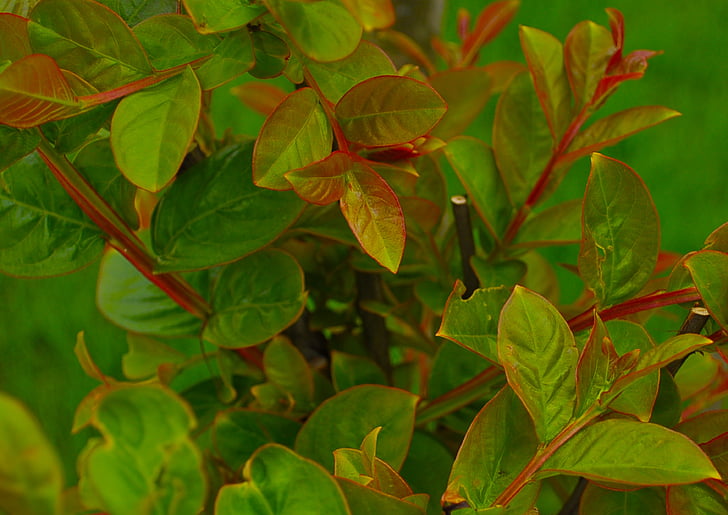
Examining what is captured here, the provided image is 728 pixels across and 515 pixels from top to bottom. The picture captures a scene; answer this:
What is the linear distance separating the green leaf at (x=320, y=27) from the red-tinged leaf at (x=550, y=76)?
167 millimetres

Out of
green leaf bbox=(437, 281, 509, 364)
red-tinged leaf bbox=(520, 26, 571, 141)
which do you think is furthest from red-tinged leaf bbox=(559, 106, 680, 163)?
green leaf bbox=(437, 281, 509, 364)

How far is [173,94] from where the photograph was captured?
0.88 feet

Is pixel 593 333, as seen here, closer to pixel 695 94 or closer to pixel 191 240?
pixel 191 240

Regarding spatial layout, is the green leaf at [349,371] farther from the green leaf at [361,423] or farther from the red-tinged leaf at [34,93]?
the red-tinged leaf at [34,93]

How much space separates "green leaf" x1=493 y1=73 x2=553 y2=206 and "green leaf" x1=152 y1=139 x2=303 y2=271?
5.6 inches

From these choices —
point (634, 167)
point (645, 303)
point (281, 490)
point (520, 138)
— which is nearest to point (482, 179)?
point (520, 138)

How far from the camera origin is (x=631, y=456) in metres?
0.24

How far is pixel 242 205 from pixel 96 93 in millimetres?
85

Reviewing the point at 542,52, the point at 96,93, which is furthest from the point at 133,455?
the point at 542,52

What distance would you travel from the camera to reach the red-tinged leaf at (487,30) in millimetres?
519

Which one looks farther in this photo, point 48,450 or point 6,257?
point 6,257

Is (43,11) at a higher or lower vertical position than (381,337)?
higher

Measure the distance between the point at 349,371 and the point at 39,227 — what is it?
0.58ft

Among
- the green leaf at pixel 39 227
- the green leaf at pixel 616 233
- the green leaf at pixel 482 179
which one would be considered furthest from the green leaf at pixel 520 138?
the green leaf at pixel 39 227
